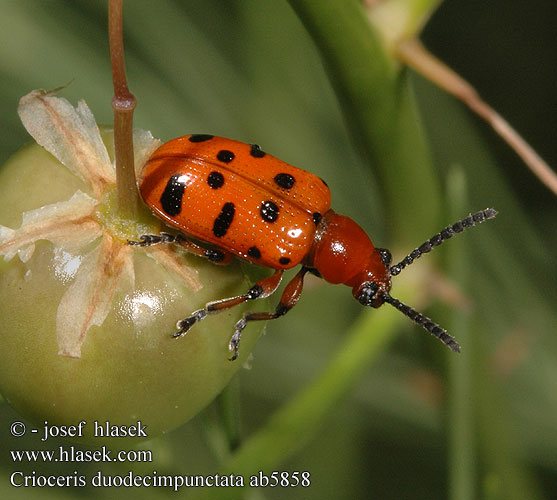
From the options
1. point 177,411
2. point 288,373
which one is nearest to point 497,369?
point 288,373

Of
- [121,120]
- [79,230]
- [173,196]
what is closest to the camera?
[121,120]

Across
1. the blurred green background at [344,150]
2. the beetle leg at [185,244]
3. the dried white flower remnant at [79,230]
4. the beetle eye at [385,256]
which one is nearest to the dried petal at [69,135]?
the dried white flower remnant at [79,230]

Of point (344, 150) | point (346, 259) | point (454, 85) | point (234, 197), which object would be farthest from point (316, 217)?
point (344, 150)

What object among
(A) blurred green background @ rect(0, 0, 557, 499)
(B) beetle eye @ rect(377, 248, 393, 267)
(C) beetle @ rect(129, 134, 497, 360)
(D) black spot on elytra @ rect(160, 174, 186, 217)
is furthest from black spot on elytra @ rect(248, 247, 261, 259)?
(A) blurred green background @ rect(0, 0, 557, 499)

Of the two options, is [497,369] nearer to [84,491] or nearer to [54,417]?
[84,491]

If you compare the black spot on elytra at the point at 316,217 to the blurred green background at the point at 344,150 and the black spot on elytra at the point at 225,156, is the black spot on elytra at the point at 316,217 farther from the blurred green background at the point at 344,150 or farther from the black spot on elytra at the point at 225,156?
the blurred green background at the point at 344,150

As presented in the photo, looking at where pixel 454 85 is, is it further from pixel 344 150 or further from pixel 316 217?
pixel 344 150
